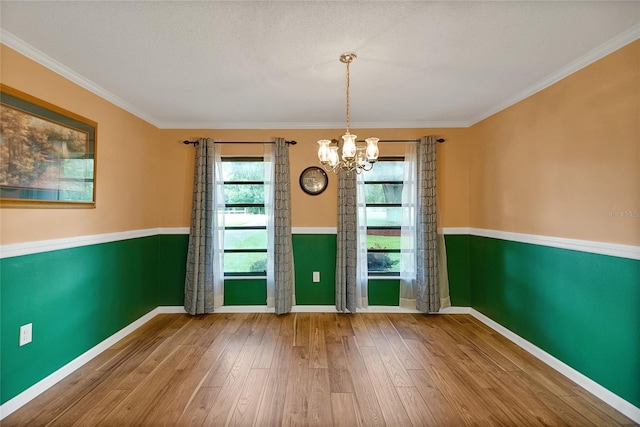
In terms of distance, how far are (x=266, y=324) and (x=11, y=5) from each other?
10.8 feet

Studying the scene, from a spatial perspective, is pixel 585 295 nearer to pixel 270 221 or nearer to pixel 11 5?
pixel 270 221

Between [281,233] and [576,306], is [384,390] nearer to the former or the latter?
[576,306]

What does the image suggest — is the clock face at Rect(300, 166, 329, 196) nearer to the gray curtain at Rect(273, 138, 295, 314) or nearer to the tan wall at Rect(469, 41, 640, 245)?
the gray curtain at Rect(273, 138, 295, 314)

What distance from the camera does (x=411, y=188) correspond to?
3576 millimetres

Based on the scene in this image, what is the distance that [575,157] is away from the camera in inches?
86.7

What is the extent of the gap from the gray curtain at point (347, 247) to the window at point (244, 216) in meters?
1.06

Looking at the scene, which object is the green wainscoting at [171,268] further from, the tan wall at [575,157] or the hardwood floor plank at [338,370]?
the tan wall at [575,157]

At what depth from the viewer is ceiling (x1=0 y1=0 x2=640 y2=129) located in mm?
1608

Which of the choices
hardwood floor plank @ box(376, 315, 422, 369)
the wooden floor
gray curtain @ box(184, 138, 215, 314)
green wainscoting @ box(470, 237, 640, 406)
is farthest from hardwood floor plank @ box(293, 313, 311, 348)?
green wainscoting @ box(470, 237, 640, 406)

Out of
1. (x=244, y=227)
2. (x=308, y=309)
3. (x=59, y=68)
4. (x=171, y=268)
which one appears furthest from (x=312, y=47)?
(x=171, y=268)

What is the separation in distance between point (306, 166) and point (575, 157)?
271 centimetres

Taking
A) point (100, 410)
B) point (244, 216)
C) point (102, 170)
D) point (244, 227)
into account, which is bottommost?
point (100, 410)

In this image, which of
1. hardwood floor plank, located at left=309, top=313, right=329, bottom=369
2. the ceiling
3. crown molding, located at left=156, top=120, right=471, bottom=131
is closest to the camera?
the ceiling

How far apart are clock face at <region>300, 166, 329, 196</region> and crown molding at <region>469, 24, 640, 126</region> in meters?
2.20
